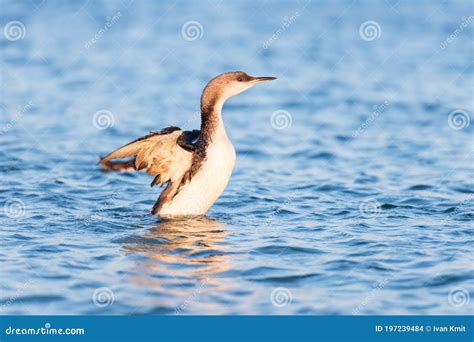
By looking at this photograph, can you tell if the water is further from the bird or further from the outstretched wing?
the outstretched wing

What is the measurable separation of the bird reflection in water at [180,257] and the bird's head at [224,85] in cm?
139

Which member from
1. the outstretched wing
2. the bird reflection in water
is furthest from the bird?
the bird reflection in water

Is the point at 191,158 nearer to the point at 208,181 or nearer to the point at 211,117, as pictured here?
the point at 208,181

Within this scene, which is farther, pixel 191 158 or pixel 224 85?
pixel 224 85

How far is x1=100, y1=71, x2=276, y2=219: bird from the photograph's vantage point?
970 cm

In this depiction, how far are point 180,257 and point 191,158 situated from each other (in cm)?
149

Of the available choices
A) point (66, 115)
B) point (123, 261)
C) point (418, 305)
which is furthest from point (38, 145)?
point (418, 305)

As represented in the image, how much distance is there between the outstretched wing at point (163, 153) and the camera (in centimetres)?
968

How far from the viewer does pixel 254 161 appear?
13656mm

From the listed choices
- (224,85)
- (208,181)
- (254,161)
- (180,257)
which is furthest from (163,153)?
(254,161)

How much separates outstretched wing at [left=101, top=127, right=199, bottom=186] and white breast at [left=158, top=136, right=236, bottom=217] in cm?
20

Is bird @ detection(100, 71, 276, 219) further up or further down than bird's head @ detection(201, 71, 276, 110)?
further down

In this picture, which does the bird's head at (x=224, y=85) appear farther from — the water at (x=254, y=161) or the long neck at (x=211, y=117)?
the water at (x=254, y=161)

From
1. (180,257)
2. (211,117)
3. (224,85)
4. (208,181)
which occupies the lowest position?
(180,257)
